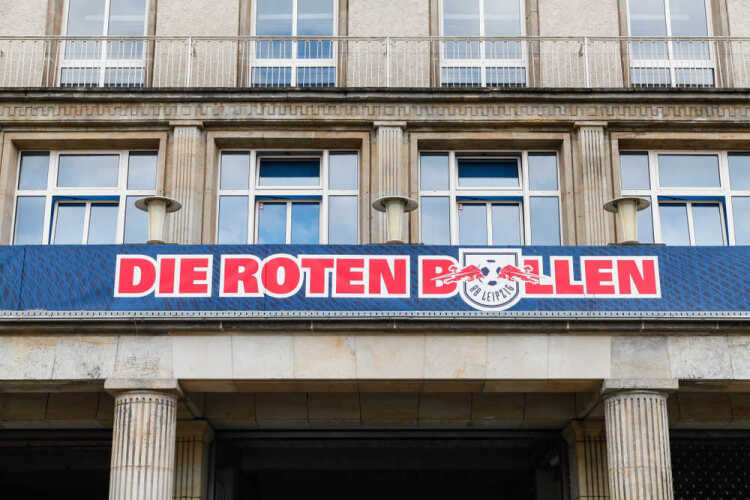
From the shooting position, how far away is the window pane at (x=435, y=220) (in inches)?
779

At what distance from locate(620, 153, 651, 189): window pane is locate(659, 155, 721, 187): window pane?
278 millimetres

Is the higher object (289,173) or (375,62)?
(375,62)

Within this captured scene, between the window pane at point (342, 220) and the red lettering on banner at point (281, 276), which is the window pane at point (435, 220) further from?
the red lettering on banner at point (281, 276)

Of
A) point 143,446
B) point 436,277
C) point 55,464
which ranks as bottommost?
point 143,446

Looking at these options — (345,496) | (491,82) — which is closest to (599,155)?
(491,82)

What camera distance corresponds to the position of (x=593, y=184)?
63.1 feet

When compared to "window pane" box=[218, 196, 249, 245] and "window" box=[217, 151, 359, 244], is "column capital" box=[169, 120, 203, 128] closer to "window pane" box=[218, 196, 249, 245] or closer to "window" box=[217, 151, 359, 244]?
"window" box=[217, 151, 359, 244]

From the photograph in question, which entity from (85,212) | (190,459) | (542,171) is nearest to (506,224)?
(542,171)

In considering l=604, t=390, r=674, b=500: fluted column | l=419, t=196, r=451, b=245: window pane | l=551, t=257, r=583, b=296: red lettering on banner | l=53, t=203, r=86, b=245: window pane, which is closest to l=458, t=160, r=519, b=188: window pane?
l=419, t=196, r=451, b=245: window pane

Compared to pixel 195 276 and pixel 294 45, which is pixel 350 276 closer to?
pixel 195 276

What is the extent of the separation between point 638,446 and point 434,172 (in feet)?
21.4

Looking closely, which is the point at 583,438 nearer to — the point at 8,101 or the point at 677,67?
the point at 677,67

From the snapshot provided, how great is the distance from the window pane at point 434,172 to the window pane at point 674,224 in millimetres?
3841

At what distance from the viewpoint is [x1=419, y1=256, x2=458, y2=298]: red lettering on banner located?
54.2 ft
